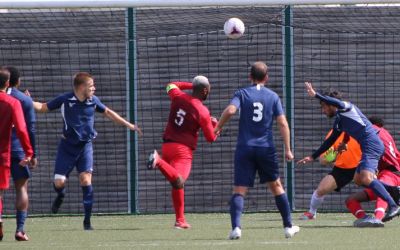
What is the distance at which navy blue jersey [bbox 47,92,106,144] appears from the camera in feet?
49.3

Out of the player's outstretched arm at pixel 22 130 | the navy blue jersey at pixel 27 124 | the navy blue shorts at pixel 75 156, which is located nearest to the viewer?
the player's outstretched arm at pixel 22 130

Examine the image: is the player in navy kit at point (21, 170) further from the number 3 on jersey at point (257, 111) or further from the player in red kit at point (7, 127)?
the number 3 on jersey at point (257, 111)

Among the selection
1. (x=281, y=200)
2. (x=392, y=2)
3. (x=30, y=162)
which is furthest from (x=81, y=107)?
(x=392, y=2)

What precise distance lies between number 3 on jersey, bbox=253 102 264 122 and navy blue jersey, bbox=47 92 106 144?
288 centimetres

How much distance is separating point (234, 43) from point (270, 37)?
547 mm

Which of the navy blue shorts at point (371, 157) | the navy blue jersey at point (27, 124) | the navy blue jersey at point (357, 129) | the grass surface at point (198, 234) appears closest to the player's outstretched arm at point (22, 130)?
the navy blue jersey at point (27, 124)

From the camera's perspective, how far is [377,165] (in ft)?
49.3

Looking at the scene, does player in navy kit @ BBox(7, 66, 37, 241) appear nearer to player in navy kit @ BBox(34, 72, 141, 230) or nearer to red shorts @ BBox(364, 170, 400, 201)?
player in navy kit @ BBox(34, 72, 141, 230)

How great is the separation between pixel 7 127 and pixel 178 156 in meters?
2.82

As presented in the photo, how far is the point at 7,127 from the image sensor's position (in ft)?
42.0

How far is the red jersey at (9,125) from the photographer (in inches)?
496

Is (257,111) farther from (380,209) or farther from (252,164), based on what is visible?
(380,209)

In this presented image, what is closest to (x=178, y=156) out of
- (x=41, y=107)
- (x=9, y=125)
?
(x=41, y=107)

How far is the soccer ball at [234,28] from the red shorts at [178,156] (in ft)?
7.42
